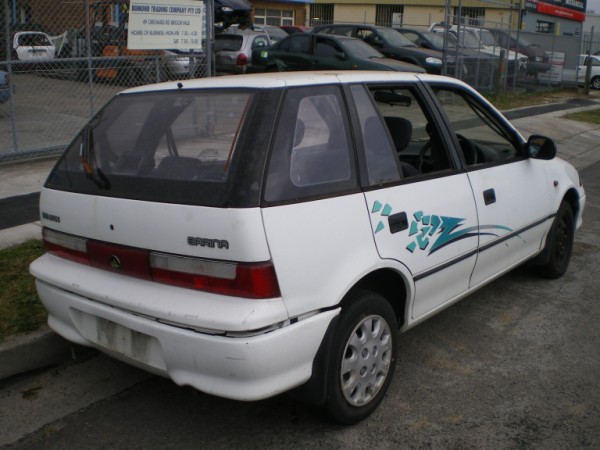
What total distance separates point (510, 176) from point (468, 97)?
583mm

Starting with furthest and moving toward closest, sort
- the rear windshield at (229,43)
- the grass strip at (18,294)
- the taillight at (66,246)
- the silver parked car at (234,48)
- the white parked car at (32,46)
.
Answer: the rear windshield at (229,43) < the silver parked car at (234,48) < the white parked car at (32,46) < the grass strip at (18,294) < the taillight at (66,246)

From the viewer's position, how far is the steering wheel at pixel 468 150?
4.52 m

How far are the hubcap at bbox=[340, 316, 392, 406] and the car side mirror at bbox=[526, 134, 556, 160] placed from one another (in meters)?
1.99

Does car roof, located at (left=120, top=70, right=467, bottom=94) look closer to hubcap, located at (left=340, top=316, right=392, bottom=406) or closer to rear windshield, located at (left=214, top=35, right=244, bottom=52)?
hubcap, located at (left=340, top=316, right=392, bottom=406)

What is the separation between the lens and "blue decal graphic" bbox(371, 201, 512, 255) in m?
3.44

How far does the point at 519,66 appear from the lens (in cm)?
2180

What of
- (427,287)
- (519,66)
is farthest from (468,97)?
(519,66)

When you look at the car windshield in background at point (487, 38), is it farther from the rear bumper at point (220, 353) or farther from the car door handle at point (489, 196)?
the rear bumper at point (220, 353)

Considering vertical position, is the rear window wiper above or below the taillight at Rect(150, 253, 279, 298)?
above

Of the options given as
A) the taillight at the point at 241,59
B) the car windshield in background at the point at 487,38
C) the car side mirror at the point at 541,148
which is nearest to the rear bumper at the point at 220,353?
the car side mirror at the point at 541,148

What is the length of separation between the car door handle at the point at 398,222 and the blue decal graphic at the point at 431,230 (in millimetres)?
34

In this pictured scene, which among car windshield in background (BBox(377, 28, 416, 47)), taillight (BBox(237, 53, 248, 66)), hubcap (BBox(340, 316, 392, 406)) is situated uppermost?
car windshield in background (BBox(377, 28, 416, 47))

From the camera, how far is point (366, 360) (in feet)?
11.1

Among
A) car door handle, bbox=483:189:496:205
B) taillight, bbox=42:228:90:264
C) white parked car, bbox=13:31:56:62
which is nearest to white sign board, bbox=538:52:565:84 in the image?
white parked car, bbox=13:31:56:62
